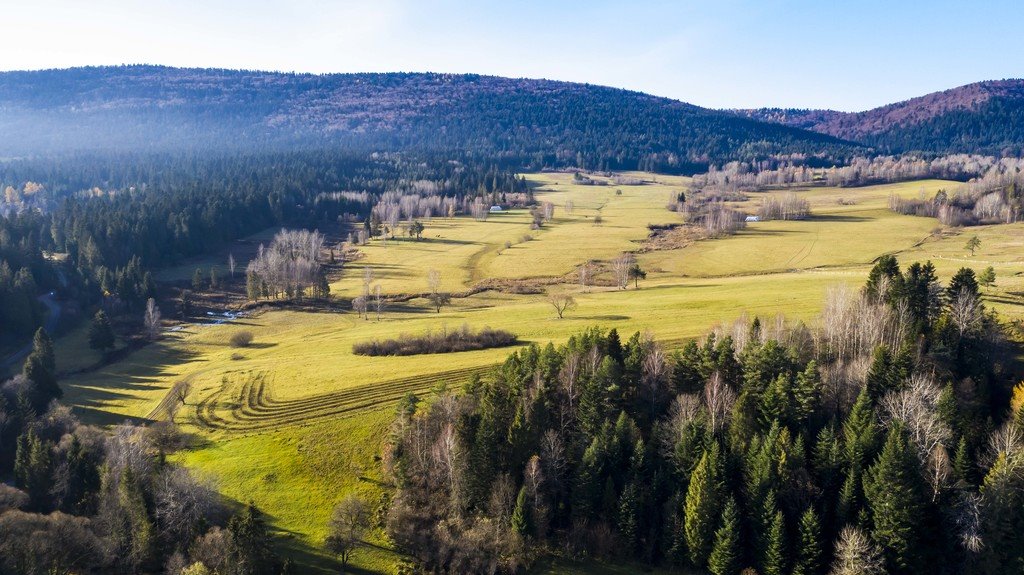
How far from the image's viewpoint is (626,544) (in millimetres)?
47562

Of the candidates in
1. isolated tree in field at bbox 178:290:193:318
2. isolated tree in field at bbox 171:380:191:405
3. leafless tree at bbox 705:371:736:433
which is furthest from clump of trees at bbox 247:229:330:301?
leafless tree at bbox 705:371:736:433

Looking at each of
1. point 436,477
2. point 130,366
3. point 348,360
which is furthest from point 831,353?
point 130,366

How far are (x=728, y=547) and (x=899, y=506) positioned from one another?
1200cm

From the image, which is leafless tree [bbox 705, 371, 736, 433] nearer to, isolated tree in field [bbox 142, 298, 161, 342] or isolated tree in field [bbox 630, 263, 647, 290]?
isolated tree in field [bbox 630, 263, 647, 290]

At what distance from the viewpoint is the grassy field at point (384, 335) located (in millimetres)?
56156

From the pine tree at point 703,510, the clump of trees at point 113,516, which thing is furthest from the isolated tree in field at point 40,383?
the pine tree at point 703,510

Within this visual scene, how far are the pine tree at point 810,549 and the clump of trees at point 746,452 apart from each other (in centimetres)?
11

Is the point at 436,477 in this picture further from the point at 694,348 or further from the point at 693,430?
the point at 694,348

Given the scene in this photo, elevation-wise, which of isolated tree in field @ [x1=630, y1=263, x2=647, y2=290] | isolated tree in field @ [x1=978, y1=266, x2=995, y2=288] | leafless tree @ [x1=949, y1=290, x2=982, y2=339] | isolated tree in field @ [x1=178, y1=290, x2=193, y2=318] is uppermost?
isolated tree in field @ [x1=978, y1=266, x2=995, y2=288]

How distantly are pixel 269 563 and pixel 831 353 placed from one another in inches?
2033

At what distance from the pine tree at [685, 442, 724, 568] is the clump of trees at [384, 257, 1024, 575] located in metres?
0.13

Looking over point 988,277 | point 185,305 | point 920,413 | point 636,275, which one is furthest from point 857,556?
point 185,305

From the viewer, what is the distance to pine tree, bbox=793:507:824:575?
1699 inches

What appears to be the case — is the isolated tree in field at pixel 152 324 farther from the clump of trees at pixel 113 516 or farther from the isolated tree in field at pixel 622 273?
the isolated tree in field at pixel 622 273
